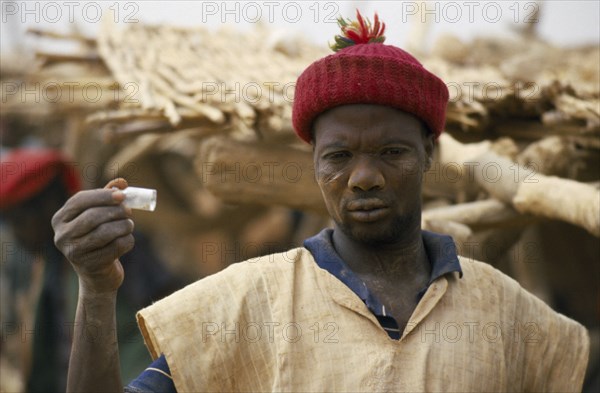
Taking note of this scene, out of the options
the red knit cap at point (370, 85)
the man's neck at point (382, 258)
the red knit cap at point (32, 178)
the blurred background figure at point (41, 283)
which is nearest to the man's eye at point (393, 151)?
the red knit cap at point (370, 85)

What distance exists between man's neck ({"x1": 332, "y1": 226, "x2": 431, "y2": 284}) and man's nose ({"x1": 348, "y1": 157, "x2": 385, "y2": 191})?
0.64ft

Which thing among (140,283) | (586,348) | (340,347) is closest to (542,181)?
(586,348)

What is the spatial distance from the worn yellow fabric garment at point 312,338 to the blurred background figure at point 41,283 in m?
3.52

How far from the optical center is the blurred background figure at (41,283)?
6008 millimetres

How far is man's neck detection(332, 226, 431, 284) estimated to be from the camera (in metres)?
2.49

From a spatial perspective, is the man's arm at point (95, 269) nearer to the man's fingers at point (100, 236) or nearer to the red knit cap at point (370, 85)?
the man's fingers at point (100, 236)

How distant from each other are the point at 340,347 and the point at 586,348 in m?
0.77

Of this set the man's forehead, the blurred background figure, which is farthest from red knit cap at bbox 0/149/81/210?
the man's forehead

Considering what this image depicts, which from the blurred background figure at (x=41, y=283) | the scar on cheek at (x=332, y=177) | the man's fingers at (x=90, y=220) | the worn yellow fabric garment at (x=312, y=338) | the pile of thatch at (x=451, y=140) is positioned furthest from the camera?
the blurred background figure at (x=41, y=283)

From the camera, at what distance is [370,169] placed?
7.65 feet

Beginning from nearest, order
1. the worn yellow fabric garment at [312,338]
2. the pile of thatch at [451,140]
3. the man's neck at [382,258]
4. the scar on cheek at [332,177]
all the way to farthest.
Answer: the worn yellow fabric garment at [312,338], the scar on cheek at [332,177], the man's neck at [382,258], the pile of thatch at [451,140]

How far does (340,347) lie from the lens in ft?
7.49

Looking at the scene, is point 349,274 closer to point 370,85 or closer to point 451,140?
point 370,85

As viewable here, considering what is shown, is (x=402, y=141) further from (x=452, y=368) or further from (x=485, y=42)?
(x=485, y=42)
